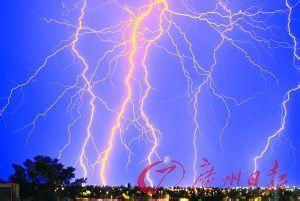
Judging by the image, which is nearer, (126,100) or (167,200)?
(167,200)

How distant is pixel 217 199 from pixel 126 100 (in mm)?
5746

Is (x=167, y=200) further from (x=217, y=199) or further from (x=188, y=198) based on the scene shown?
(x=217, y=199)

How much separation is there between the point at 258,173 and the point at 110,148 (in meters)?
5.16

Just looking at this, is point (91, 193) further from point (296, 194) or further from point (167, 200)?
point (296, 194)

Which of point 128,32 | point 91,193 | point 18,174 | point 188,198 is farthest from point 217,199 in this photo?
point 128,32

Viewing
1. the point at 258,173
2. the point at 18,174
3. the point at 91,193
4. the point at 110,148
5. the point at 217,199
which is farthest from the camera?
the point at 258,173

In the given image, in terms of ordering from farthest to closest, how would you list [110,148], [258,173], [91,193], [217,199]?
[258,173], [110,148], [91,193], [217,199]

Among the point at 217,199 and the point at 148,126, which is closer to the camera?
the point at 217,199

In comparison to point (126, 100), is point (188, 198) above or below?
below

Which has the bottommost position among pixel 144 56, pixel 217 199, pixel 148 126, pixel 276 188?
pixel 217 199

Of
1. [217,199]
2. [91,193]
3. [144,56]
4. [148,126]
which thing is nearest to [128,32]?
[144,56]

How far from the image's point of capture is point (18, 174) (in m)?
17.1

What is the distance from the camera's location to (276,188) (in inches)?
932

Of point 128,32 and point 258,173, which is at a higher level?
point 128,32
